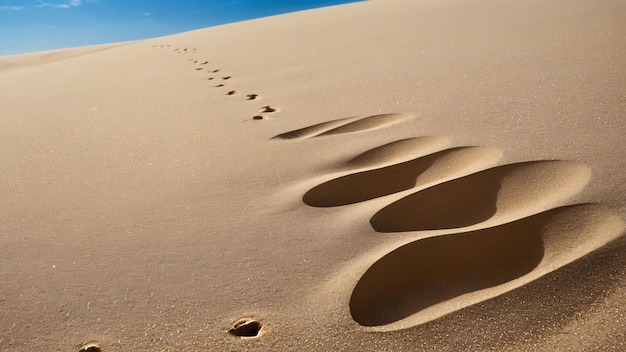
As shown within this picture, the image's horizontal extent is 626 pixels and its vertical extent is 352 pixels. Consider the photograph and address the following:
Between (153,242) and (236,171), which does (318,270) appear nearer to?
(153,242)

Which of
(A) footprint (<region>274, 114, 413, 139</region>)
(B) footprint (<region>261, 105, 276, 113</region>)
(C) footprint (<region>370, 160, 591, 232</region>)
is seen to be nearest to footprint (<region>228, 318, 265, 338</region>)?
(C) footprint (<region>370, 160, 591, 232</region>)

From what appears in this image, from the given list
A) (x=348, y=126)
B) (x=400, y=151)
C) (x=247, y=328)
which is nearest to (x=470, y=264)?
(x=247, y=328)

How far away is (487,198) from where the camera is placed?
1.01 m

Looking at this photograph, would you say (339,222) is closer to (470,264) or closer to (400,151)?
(470,264)

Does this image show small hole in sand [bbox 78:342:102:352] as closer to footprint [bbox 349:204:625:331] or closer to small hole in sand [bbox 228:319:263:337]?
small hole in sand [bbox 228:319:263:337]

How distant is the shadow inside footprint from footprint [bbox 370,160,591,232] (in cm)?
7

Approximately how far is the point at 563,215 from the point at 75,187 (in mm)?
1135

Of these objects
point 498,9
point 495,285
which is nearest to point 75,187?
point 495,285

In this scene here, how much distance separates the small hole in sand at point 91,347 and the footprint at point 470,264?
355mm

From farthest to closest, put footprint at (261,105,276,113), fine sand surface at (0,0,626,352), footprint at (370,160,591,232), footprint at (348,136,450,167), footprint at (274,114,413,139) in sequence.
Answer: footprint at (261,105,276,113), footprint at (274,114,413,139), footprint at (348,136,450,167), footprint at (370,160,591,232), fine sand surface at (0,0,626,352)

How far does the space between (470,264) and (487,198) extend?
0.24 metres

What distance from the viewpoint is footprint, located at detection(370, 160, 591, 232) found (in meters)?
0.94

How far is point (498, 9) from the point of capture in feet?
15.4

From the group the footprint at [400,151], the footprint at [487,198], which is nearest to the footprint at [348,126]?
the footprint at [400,151]
